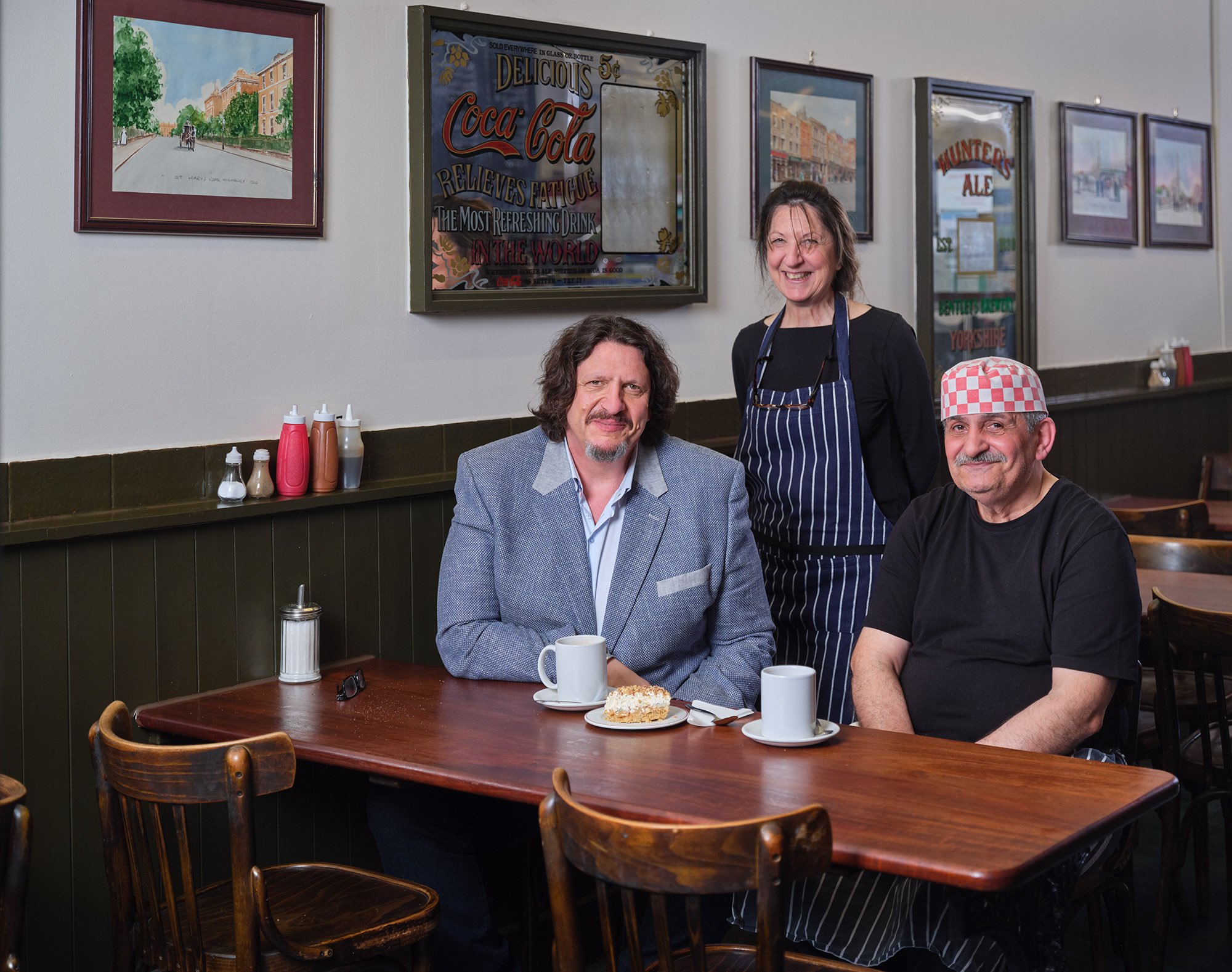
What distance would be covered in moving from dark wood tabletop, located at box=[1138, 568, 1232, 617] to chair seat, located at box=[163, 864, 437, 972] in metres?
2.01

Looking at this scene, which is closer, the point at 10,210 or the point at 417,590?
the point at 10,210

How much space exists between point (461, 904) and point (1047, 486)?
1.52 m

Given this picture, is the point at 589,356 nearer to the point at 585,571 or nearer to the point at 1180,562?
the point at 585,571

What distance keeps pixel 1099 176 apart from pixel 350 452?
422 centimetres

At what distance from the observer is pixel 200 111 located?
10.4ft

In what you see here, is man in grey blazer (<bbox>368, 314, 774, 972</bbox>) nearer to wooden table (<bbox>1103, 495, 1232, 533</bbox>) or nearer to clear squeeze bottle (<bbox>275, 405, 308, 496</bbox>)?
clear squeeze bottle (<bbox>275, 405, 308, 496</bbox>)

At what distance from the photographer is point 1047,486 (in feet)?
9.34

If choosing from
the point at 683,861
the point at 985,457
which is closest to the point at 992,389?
the point at 985,457

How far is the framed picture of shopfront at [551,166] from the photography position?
3.65 metres

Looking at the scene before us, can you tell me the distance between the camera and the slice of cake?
2541 millimetres

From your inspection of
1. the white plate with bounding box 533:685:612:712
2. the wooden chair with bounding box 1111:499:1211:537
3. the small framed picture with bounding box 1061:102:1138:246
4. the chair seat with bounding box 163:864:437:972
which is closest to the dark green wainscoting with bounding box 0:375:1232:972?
the chair seat with bounding box 163:864:437:972

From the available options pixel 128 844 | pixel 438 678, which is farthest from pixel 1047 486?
pixel 128 844

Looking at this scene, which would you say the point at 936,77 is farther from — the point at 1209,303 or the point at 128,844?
the point at 128,844

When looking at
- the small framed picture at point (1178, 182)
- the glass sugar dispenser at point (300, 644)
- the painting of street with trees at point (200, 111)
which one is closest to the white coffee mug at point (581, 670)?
the glass sugar dispenser at point (300, 644)
